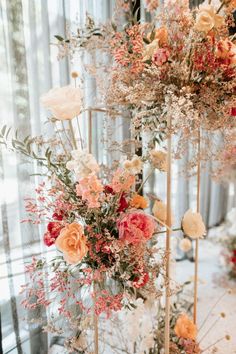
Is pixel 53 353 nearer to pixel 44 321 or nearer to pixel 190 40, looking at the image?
pixel 44 321

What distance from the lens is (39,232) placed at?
137 centimetres

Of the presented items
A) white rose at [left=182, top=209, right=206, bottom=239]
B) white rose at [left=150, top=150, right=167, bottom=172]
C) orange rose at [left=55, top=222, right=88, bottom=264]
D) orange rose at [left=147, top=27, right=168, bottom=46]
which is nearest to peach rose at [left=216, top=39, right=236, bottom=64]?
orange rose at [left=147, top=27, right=168, bottom=46]

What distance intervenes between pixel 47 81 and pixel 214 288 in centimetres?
207

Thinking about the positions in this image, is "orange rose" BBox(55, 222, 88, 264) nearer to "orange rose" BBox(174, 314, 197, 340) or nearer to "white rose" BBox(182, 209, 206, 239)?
"white rose" BBox(182, 209, 206, 239)

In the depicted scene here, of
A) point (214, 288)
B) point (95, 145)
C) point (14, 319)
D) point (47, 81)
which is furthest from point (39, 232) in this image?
point (214, 288)

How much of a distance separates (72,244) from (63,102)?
388 mm

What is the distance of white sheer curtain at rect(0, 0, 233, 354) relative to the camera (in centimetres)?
122

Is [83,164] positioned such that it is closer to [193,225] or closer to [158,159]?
[158,159]

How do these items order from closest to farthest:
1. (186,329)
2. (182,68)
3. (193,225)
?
(182,68), (193,225), (186,329)

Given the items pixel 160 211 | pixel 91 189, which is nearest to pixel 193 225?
pixel 160 211

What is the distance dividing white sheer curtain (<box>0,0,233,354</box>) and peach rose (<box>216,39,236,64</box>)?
2.41 feet

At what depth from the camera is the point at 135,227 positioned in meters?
0.90

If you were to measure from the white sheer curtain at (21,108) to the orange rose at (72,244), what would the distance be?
18.8 inches

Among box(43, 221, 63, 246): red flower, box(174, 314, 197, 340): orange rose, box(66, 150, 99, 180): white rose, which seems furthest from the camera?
box(174, 314, 197, 340): orange rose
